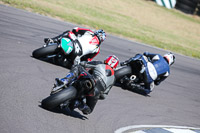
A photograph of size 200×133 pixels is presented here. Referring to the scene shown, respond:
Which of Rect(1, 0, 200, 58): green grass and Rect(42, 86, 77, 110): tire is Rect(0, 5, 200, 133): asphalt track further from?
Rect(1, 0, 200, 58): green grass

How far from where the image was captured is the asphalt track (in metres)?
5.13

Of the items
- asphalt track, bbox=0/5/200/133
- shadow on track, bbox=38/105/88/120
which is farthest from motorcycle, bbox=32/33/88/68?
shadow on track, bbox=38/105/88/120

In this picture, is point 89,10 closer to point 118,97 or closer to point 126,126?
point 118,97

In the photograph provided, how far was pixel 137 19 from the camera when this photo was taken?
2780 cm

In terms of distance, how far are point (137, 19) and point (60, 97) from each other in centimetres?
2321

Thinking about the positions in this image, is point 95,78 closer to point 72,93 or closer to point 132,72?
point 72,93

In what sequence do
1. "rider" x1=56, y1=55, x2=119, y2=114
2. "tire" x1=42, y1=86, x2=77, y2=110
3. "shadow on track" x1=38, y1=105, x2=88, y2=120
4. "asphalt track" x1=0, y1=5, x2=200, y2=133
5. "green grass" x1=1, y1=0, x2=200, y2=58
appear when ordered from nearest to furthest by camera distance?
"asphalt track" x1=0, y1=5, x2=200, y2=133 < "tire" x1=42, y1=86, x2=77, y2=110 < "rider" x1=56, y1=55, x2=119, y2=114 < "shadow on track" x1=38, y1=105, x2=88, y2=120 < "green grass" x1=1, y1=0, x2=200, y2=58

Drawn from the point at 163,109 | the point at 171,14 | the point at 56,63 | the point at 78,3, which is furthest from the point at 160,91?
the point at 171,14

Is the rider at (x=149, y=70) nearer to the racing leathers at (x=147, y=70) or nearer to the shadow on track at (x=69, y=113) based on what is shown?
the racing leathers at (x=147, y=70)

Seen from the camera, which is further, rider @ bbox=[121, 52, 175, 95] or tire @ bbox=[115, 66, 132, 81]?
rider @ bbox=[121, 52, 175, 95]

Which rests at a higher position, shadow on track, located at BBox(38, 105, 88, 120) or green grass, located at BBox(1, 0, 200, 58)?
shadow on track, located at BBox(38, 105, 88, 120)

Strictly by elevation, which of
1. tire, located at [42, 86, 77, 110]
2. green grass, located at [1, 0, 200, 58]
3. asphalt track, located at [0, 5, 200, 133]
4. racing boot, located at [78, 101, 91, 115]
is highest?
tire, located at [42, 86, 77, 110]

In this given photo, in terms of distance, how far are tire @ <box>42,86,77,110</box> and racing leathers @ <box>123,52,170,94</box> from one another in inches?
133

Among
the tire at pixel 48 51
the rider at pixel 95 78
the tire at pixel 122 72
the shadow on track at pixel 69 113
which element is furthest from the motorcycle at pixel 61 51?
the shadow on track at pixel 69 113
